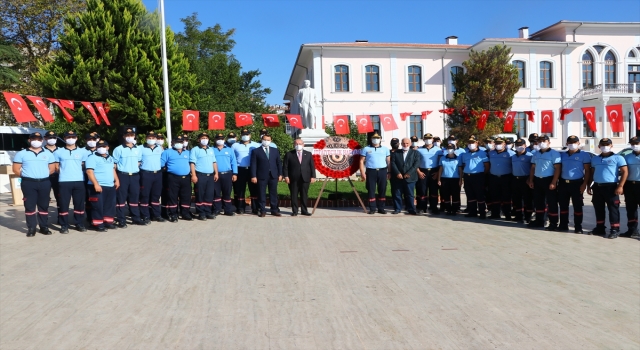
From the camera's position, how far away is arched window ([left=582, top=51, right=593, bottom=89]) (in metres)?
42.7

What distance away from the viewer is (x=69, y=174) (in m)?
10.4

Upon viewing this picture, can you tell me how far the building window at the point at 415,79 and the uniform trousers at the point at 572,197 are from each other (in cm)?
3148

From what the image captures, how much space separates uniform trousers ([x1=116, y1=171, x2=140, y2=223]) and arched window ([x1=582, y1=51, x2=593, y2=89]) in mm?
40699

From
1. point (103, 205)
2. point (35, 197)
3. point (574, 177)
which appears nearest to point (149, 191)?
point (103, 205)

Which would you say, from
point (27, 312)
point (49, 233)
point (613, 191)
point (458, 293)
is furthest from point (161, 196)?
point (613, 191)

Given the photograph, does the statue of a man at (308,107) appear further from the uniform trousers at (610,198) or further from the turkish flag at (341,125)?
the uniform trousers at (610,198)

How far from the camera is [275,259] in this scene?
797cm

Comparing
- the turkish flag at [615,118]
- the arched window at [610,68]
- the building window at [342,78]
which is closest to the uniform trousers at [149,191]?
the turkish flag at [615,118]

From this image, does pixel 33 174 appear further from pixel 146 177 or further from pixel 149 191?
pixel 149 191

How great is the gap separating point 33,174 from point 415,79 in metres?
34.4

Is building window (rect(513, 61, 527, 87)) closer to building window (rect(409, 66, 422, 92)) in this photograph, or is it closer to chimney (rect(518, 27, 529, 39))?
chimney (rect(518, 27, 529, 39))

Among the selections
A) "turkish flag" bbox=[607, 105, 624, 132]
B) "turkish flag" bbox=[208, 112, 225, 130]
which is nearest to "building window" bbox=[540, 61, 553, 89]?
"turkish flag" bbox=[607, 105, 624, 132]

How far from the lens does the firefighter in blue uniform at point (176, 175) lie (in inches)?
461

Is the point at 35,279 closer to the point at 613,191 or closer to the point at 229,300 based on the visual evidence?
the point at 229,300
